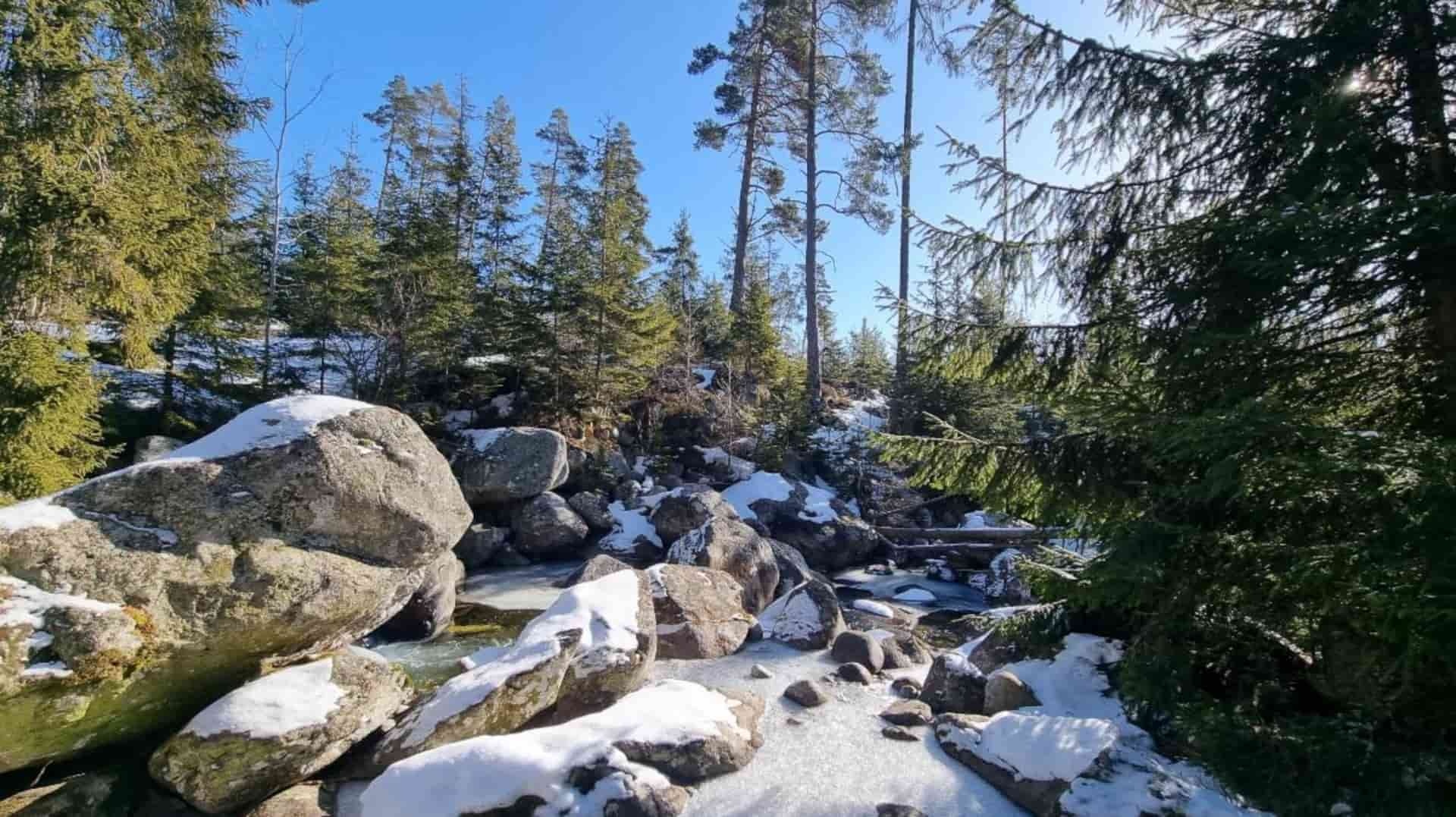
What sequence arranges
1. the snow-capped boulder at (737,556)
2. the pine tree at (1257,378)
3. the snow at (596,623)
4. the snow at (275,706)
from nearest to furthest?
the pine tree at (1257,378) → the snow at (275,706) → the snow at (596,623) → the snow-capped boulder at (737,556)

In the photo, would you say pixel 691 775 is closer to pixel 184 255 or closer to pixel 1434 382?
pixel 1434 382

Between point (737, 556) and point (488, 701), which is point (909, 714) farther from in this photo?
point (737, 556)

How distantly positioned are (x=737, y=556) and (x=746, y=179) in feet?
47.5

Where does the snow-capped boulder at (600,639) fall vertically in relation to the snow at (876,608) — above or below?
above

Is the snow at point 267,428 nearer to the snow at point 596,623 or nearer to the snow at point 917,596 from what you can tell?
the snow at point 596,623

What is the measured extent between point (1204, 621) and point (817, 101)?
17.5 m

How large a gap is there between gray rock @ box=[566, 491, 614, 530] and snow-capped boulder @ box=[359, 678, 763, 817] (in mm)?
8681

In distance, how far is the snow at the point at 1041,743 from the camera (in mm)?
3834

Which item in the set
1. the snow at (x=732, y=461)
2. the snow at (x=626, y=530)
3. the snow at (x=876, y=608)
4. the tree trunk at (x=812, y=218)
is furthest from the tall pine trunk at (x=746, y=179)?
the snow at (x=876, y=608)

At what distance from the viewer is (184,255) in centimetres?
775

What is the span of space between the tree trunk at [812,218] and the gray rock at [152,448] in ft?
45.7

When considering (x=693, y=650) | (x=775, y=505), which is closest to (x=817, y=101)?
(x=775, y=505)

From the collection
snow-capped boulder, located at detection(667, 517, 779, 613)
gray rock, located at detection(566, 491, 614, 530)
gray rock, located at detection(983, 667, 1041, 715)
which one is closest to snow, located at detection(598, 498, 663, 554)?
gray rock, located at detection(566, 491, 614, 530)

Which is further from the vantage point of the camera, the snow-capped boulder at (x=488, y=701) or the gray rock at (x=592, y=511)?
the gray rock at (x=592, y=511)
